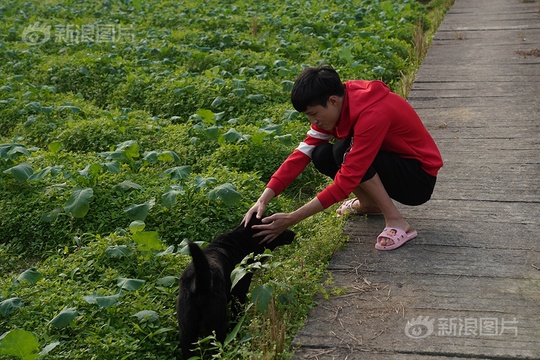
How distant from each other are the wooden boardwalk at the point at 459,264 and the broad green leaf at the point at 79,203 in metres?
1.79

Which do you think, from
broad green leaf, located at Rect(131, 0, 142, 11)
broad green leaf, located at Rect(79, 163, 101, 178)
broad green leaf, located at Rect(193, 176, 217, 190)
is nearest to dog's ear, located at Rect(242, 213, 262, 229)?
broad green leaf, located at Rect(193, 176, 217, 190)

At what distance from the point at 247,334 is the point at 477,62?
6.43m

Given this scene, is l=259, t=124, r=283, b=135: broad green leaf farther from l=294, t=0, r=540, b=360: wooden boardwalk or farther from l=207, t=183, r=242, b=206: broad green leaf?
l=207, t=183, r=242, b=206: broad green leaf

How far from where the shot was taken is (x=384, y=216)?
4.75m

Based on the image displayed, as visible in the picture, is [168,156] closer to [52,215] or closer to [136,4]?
[52,215]

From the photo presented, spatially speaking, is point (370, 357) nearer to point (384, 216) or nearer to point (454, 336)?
point (454, 336)

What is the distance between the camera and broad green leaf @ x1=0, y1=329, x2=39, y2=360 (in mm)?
3500

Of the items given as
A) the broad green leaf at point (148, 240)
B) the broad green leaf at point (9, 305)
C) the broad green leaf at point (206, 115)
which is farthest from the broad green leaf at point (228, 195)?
the broad green leaf at point (206, 115)

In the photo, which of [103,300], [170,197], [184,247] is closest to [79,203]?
[170,197]

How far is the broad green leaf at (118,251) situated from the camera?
4.48 m

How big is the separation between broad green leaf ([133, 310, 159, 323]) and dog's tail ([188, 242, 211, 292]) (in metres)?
0.46

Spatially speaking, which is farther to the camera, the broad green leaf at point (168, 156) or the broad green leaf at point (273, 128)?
the broad green leaf at point (273, 128)

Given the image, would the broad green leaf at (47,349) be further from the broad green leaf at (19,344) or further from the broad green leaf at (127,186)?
the broad green leaf at (127,186)

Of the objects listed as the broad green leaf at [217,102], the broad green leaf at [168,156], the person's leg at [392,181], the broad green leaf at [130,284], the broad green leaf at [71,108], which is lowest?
the broad green leaf at [71,108]
